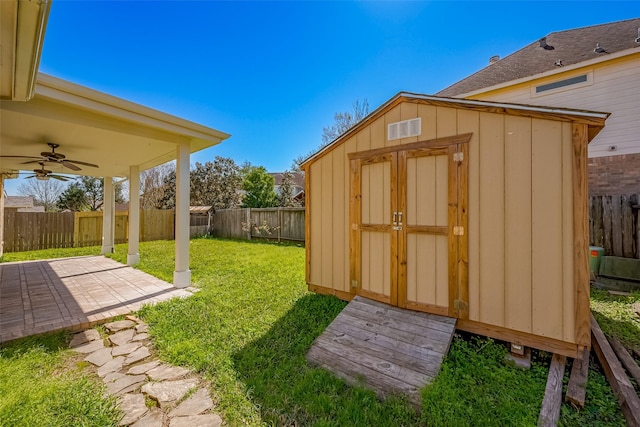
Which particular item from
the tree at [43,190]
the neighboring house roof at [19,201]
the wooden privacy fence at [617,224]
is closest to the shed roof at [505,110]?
the wooden privacy fence at [617,224]

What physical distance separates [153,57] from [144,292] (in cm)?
608

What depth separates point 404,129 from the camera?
3219mm

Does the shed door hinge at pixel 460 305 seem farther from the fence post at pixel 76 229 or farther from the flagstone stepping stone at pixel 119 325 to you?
the fence post at pixel 76 229

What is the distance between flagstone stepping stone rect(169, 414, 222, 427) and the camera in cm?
177

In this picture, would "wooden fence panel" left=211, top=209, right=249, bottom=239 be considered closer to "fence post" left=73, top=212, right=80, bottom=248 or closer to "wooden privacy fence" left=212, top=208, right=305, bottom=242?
"wooden privacy fence" left=212, top=208, right=305, bottom=242

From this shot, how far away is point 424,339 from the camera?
2.56 metres

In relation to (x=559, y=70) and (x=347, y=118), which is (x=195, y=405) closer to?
(x=559, y=70)

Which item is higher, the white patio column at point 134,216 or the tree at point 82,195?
the tree at point 82,195

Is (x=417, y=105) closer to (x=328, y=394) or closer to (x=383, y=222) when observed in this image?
(x=383, y=222)

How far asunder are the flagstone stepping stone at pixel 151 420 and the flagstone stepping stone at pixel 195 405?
0.08 m

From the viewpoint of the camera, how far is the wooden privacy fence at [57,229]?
344 inches

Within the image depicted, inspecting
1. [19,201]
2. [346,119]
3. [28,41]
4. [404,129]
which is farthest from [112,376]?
[19,201]

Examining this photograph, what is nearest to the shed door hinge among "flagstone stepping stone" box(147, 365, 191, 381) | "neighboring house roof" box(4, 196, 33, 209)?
"flagstone stepping stone" box(147, 365, 191, 381)

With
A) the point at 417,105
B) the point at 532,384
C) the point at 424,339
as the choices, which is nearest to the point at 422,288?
the point at 424,339
